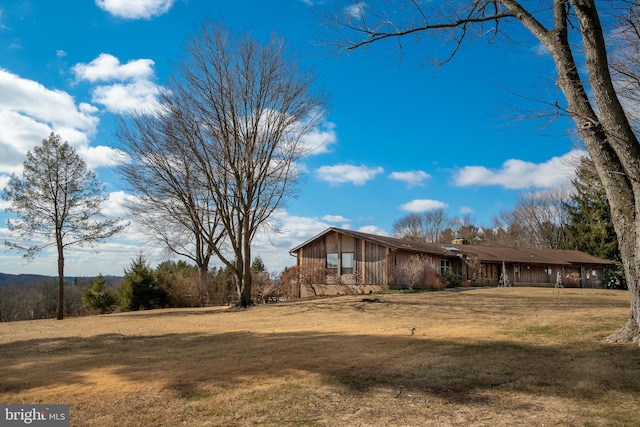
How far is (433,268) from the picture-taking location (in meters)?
28.8

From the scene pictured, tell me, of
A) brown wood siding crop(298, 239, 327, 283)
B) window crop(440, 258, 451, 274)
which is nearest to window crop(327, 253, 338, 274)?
brown wood siding crop(298, 239, 327, 283)

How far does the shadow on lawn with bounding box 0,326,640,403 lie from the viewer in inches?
233

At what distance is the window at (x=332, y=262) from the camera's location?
29.8m

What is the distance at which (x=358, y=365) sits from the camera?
23.3ft

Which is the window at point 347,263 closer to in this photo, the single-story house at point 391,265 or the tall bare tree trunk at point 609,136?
the single-story house at point 391,265

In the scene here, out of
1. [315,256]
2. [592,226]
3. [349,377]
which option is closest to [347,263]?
[315,256]

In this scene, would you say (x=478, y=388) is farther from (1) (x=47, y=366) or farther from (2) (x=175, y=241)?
(2) (x=175, y=241)

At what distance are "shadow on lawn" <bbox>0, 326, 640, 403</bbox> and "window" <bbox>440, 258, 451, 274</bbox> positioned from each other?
23.2m

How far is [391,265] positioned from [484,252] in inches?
486

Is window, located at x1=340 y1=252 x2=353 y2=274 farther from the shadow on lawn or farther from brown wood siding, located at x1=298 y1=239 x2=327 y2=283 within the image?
the shadow on lawn

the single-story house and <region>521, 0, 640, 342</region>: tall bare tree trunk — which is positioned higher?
<region>521, 0, 640, 342</region>: tall bare tree trunk

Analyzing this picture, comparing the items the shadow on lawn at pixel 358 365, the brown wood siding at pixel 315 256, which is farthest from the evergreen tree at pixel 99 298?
the shadow on lawn at pixel 358 365

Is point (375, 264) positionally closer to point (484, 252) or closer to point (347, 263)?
point (347, 263)

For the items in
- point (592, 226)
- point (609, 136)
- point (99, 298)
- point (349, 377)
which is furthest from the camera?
point (592, 226)
